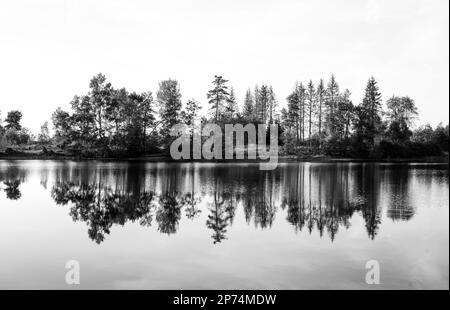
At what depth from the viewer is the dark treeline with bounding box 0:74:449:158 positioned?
262 ft

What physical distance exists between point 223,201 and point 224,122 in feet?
199

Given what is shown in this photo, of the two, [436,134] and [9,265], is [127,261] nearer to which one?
[9,265]

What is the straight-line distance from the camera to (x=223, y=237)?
17594mm

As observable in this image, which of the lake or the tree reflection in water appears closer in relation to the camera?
the lake

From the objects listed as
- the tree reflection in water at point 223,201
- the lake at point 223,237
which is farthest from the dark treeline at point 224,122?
the lake at point 223,237

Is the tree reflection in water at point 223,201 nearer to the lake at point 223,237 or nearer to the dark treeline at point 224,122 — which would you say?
the lake at point 223,237

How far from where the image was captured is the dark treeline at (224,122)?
7981 centimetres

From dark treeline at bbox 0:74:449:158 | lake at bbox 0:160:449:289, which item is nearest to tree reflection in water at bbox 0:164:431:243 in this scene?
lake at bbox 0:160:449:289

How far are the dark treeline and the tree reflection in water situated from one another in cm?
4173

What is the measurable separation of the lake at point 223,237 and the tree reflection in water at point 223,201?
3.8 inches

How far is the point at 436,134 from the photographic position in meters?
102

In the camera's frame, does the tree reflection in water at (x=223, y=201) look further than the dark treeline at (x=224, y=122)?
No

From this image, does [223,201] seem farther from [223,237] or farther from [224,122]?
[224,122]

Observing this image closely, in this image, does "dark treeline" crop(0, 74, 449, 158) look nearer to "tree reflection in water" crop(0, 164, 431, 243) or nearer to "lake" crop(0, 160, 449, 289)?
"tree reflection in water" crop(0, 164, 431, 243)
